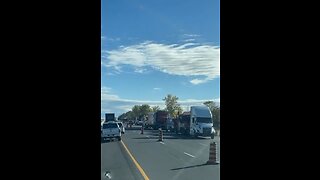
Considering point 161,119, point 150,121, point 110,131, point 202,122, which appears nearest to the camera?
point 110,131

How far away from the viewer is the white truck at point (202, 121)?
32.2 m

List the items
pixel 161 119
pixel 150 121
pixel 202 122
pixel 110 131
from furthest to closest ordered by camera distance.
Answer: pixel 150 121 < pixel 161 119 < pixel 202 122 < pixel 110 131

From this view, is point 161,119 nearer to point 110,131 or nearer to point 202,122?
point 202,122

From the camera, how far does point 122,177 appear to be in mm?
10031

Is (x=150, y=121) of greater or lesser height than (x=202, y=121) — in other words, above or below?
below

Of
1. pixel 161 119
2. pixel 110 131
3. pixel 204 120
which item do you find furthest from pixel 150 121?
pixel 110 131

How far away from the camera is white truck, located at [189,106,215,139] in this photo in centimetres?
3216

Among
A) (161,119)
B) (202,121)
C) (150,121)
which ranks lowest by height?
(150,121)

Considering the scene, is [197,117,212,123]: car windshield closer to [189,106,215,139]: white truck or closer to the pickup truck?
[189,106,215,139]: white truck

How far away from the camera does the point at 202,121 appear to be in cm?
3225

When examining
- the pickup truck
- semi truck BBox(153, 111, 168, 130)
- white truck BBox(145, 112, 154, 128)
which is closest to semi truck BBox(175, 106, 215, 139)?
the pickup truck
